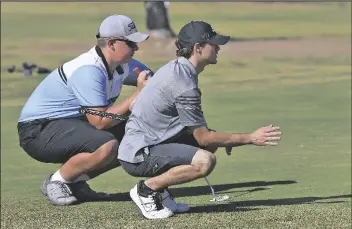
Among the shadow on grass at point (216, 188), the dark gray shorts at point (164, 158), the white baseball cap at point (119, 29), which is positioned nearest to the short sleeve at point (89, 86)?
the white baseball cap at point (119, 29)

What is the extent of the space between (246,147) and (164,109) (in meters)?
5.25

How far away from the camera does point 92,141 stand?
8.64m

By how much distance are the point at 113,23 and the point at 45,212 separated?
162 centimetres

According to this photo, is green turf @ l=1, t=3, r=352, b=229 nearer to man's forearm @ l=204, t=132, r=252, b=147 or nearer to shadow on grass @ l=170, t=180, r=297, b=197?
shadow on grass @ l=170, t=180, r=297, b=197

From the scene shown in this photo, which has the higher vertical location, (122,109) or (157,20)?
(122,109)

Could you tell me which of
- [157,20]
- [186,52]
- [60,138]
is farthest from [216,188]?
[157,20]

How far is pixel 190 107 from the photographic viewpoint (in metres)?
7.66

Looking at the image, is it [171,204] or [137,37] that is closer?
[171,204]

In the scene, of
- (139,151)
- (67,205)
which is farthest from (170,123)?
(67,205)

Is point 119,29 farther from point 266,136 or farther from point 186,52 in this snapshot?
point 266,136

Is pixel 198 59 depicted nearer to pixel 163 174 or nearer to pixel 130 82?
pixel 163 174

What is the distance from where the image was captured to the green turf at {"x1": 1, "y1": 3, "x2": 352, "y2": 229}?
809cm

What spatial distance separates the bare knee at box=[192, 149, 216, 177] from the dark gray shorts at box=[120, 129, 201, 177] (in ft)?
0.15

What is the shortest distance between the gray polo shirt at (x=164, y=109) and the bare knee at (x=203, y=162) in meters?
0.23
